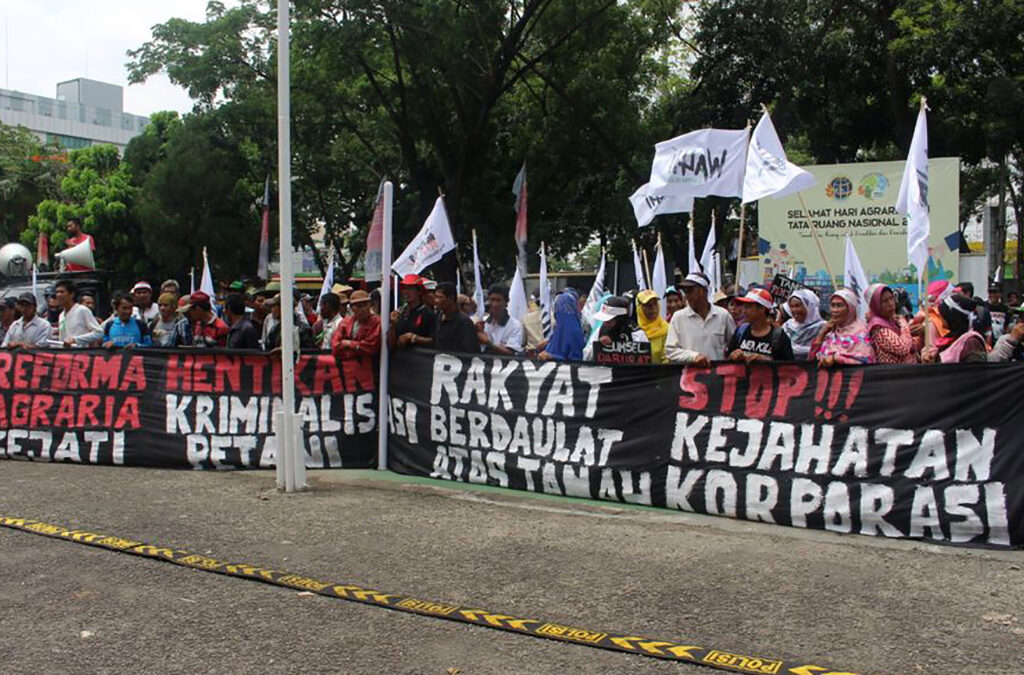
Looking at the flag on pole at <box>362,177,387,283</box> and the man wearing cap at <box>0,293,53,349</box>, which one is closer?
the flag on pole at <box>362,177,387,283</box>

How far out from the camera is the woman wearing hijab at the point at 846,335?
6.94 meters

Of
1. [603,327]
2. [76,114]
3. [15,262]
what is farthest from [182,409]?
[76,114]

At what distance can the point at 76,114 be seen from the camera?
328 feet

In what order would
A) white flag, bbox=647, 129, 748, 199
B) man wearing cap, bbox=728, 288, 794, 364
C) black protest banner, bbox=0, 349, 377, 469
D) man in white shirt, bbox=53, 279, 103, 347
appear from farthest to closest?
man in white shirt, bbox=53, 279, 103, 347, white flag, bbox=647, 129, 748, 199, black protest banner, bbox=0, 349, 377, 469, man wearing cap, bbox=728, 288, 794, 364

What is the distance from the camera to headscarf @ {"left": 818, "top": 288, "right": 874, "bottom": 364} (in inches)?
273

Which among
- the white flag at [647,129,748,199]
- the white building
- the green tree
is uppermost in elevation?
the white building

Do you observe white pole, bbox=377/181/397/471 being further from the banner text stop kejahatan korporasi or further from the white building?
the white building

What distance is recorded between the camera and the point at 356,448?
9.24 m

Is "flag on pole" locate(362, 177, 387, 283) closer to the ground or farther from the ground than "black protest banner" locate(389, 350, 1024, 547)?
farther from the ground

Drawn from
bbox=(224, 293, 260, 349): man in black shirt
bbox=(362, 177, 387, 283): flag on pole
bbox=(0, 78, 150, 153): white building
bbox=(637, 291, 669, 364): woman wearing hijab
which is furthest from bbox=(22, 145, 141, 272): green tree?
bbox=(0, 78, 150, 153): white building

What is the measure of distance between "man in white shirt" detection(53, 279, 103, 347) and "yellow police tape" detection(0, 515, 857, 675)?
4.23m

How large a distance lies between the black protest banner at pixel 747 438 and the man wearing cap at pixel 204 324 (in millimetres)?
2658

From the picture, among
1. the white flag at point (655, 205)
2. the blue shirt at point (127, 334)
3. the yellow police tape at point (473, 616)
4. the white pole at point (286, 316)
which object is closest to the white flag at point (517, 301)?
the white flag at point (655, 205)

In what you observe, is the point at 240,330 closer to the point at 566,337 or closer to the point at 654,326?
the point at 566,337
